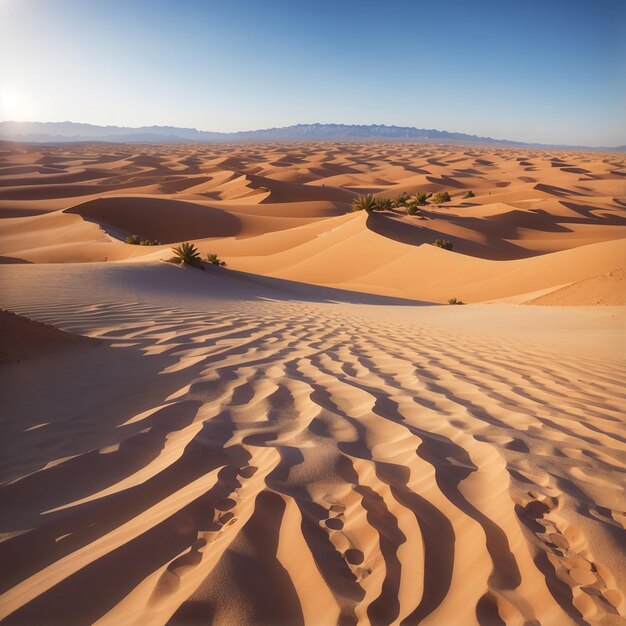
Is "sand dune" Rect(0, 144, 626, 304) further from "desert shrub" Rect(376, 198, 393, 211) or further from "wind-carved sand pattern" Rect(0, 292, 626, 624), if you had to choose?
"wind-carved sand pattern" Rect(0, 292, 626, 624)

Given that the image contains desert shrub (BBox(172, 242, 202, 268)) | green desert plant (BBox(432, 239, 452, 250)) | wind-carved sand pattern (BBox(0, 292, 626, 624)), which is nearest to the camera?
wind-carved sand pattern (BBox(0, 292, 626, 624))

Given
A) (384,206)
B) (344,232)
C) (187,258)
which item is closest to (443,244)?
(344,232)

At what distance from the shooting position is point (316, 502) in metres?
2.08

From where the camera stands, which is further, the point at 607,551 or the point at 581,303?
the point at 581,303

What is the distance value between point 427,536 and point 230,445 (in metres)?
1.15

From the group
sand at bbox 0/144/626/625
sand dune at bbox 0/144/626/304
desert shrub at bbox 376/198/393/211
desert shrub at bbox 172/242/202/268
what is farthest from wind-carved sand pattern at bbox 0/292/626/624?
desert shrub at bbox 376/198/393/211

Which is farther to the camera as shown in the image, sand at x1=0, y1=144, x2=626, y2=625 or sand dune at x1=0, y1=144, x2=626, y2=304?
sand dune at x1=0, y1=144, x2=626, y2=304

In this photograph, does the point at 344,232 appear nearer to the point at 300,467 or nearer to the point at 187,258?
the point at 187,258

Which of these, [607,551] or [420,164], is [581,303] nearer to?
[607,551]

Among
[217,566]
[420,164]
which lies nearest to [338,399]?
[217,566]

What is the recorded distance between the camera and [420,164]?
69.4 meters

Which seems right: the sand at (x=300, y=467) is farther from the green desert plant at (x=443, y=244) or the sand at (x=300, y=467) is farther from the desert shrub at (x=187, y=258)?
the green desert plant at (x=443, y=244)

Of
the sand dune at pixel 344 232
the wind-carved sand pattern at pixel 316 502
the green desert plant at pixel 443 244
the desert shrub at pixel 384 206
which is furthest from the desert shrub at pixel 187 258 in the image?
the desert shrub at pixel 384 206

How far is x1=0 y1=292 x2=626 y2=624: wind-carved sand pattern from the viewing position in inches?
60.3
